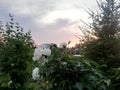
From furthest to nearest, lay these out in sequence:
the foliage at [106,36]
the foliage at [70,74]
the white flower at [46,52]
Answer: the foliage at [106,36] → the white flower at [46,52] → the foliage at [70,74]

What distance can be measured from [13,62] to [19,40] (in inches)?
21.8

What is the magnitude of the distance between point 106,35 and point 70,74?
603 cm

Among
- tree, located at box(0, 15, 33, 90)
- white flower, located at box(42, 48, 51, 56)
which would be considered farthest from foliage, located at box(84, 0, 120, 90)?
white flower, located at box(42, 48, 51, 56)

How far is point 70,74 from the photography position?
388 cm

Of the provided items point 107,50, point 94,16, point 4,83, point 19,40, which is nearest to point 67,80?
point 4,83

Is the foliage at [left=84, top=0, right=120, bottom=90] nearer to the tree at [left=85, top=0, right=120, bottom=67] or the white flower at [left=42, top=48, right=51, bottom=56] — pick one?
the tree at [left=85, top=0, right=120, bottom=67]

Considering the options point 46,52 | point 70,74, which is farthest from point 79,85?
point 46,52

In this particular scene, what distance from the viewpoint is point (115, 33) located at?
32.1 ft

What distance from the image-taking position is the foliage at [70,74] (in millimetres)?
3836

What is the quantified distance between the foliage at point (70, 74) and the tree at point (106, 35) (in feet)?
16.1

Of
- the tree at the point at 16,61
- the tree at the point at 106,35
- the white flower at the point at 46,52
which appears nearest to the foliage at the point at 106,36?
the tree at the point at 106,35

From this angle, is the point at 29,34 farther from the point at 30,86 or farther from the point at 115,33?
the point at 115,33

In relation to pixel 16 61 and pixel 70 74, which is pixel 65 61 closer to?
pixel 70 74

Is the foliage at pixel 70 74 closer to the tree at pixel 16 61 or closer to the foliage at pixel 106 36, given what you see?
the tree at pixel 16 61
